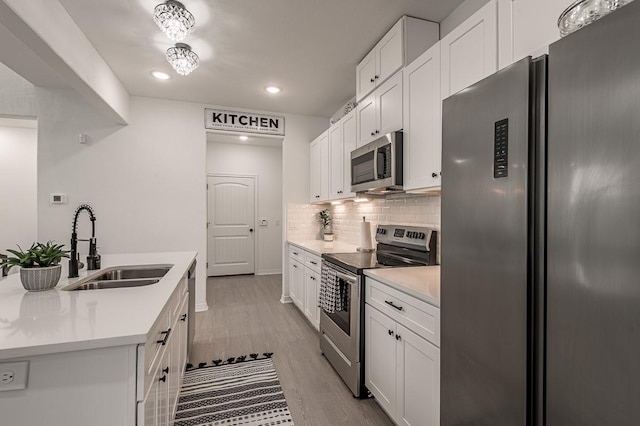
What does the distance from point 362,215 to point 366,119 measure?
120 cm

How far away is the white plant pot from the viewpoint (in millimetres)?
1515

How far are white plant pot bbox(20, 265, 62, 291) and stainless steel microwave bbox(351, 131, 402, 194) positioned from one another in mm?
2046

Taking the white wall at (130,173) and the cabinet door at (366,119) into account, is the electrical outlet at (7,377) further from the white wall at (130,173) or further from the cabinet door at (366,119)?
the white wall at (130,173)

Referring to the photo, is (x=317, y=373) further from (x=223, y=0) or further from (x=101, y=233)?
(x=101, y=233)

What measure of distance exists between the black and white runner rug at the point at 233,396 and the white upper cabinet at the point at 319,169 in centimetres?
205

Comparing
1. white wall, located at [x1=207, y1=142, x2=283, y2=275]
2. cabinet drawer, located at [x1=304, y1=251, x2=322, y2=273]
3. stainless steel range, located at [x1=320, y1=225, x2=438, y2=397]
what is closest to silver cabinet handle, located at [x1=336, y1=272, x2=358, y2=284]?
stainless steel range, located at [x1=320, y1=225, x2=438, y2=397]

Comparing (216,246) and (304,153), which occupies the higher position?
(304,153)

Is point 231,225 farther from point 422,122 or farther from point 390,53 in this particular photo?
point 422,122

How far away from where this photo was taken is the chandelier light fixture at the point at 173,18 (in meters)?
2.00

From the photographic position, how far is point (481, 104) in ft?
3.63

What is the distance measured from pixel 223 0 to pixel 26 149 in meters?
4.64

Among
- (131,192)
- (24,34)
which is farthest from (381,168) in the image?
(131,192)

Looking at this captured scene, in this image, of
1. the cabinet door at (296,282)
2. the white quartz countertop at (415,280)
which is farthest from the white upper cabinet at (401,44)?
the cabinet door at (296,282)

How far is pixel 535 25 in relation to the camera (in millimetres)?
1306
